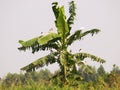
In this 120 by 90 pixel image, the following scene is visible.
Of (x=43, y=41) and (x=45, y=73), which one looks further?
(x=45, y=73)

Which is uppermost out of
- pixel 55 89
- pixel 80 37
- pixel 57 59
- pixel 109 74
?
pixel 80 37

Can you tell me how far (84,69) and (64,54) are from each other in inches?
47.5

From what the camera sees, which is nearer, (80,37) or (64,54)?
(64,54)

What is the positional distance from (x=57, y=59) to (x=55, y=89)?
778cm

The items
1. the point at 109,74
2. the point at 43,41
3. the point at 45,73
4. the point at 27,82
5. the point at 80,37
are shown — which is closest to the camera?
the point at 27,82

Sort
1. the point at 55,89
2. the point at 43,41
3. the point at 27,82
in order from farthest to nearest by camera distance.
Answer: the point at 43,41 → the point at 27,82 → the point at 55,89

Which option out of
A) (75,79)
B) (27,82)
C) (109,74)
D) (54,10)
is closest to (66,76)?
(75,79)

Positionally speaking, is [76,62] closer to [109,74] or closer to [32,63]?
[32,63]

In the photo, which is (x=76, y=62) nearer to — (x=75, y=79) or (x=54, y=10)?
(x=75, y=79)

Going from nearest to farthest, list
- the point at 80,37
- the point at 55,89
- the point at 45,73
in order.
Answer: the point at 55,89 < the point at 80,37 < the point at 45,73

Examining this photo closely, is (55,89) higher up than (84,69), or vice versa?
(84,69)

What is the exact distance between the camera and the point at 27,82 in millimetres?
A: 7023

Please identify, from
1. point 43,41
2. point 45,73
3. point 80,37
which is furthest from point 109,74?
point 45,73

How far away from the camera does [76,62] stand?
546 inches
